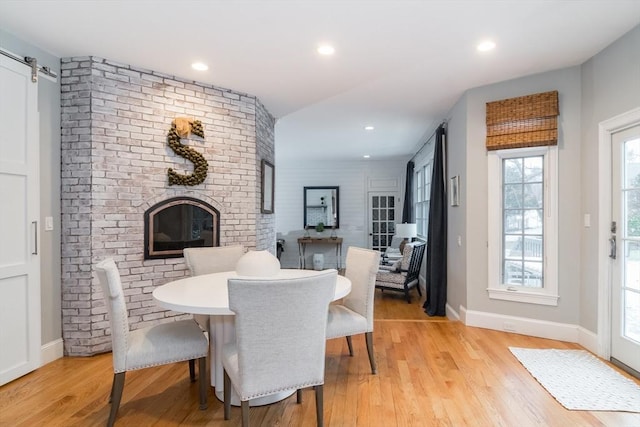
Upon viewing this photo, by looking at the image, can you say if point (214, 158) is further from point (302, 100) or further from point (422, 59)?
point (422, 59)

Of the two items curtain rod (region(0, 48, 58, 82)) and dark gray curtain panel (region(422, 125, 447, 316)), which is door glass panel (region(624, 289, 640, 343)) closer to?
dark gray curtain panel (region(422, 125, 447, 316))

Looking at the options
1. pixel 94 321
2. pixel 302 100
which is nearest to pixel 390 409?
pixel 94 321

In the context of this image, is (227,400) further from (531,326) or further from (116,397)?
(531,326)

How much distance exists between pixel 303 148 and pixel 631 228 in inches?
212

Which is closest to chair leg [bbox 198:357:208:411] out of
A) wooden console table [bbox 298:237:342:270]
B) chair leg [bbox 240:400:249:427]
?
chair leg [bbox 240:400:249:427]

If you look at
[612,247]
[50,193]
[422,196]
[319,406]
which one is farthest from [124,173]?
[422,196]

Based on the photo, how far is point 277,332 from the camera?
1.76 m

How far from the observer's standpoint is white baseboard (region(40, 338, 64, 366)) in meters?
2.95

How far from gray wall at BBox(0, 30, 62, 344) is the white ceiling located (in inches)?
11.6

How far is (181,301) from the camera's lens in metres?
2.04

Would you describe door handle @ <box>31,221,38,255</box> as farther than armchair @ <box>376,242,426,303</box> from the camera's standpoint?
No

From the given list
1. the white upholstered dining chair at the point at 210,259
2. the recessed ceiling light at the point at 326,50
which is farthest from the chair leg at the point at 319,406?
the recessed ceiling light at the point at 326,50

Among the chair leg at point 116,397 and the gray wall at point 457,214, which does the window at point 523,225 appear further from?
the chair leg at point 116,397

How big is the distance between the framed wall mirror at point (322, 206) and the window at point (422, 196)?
1.86 metres
